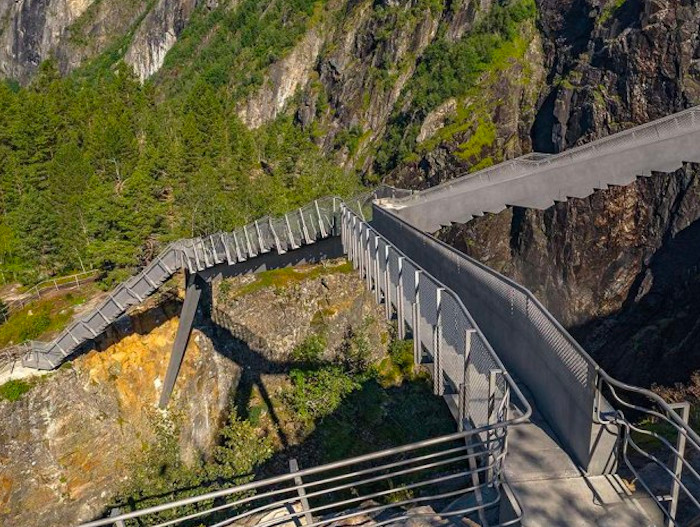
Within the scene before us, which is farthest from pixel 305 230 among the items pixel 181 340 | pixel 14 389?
pixel 14 389

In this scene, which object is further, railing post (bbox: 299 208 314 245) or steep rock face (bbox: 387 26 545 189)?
steep rock face (bbox: 387 26 545 189)

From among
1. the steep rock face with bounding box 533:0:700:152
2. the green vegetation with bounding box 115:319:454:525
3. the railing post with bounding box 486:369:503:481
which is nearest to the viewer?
the railing post with bounding box 486:369:503:481

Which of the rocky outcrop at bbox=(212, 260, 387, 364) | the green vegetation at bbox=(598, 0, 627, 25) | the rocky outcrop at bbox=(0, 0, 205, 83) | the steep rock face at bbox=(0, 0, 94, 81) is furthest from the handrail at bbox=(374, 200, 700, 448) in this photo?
the steep rock face at bbox=(0, 0, 94, 81)

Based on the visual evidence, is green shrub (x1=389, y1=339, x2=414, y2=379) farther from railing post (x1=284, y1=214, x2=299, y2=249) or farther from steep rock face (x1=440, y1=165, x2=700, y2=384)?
steep rock face (x1=440, y1=165, x2=700, y2=384)

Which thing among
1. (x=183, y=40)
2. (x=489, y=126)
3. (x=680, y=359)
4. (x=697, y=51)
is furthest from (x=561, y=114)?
(x=183, y=40)

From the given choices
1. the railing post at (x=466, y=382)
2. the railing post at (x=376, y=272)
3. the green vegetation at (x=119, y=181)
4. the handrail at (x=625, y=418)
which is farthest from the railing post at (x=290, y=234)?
the green vegetation at (x=119, y=181)

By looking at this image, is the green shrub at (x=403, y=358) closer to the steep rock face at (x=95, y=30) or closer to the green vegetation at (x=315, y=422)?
the green vegetation at (x=315, y=422)

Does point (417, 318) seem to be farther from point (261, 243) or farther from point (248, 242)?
point (248, 242)
